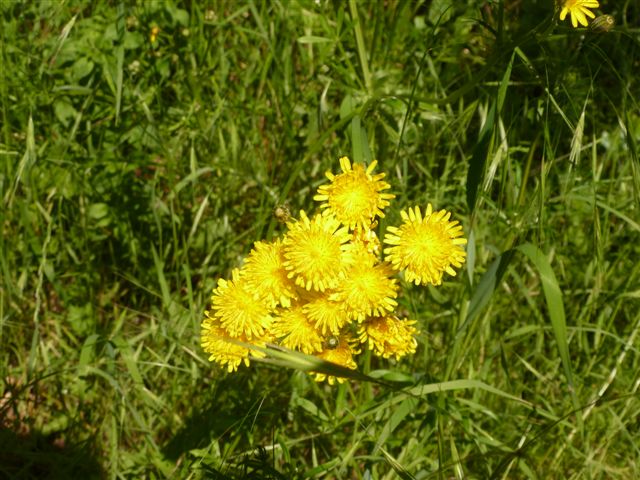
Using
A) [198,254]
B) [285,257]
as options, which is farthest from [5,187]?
[285,257]

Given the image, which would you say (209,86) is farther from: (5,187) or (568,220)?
(568,220)

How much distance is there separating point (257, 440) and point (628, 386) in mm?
1324

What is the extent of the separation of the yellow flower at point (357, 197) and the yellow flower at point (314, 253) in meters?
0.05

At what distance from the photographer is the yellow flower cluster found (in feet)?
5.35

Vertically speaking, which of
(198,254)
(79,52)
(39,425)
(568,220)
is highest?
(79,52)

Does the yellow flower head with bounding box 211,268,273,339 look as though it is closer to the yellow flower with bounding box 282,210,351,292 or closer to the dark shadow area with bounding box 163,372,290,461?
the yellow flower with bounding box 282,210,351,292

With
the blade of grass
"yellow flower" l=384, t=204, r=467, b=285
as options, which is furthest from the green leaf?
"yellow flower" l=384, t=204, r=467, b=285

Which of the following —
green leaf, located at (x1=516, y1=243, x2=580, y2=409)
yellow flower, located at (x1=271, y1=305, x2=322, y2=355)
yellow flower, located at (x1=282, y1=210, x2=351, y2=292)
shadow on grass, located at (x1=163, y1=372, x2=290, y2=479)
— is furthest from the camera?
shadow on grass, located at (x1=163, y1=372, x2=290, y2=479)

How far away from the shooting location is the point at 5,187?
270 cm

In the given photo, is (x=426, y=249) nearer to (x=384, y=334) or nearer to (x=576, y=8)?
(x=384, y=334)

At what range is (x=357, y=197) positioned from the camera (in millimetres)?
1693

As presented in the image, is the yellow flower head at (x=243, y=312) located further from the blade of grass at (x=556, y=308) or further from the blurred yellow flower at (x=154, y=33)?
the blurred yellow flower at (x=154, y=33)

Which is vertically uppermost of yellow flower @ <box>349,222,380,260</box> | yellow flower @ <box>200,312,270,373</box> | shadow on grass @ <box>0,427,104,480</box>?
yellow flower @ <box>349,222,380,260</box>

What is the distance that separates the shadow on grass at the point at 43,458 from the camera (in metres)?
2.25
